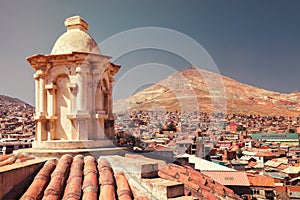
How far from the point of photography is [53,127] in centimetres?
848

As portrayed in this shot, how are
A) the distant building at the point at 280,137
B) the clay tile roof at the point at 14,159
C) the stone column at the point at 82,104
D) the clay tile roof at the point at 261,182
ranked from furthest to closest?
the distant building at the point at 280,137, the clay tile roof at the point at 261,182, the stone column at the point at 82,104, the clay tile roof at the point at 14,159

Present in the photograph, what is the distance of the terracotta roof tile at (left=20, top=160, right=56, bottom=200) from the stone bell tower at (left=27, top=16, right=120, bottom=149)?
53.8 inches

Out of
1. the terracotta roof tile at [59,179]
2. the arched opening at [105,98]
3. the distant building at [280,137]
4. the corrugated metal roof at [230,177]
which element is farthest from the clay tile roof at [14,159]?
the distant building at [280,137]

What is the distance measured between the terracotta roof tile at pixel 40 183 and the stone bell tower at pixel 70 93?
137 cm

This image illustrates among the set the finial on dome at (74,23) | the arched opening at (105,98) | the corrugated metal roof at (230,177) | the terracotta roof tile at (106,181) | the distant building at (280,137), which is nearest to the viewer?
the terracotta roof tile at (106,181)

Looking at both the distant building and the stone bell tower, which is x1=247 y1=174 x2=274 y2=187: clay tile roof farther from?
the distant building

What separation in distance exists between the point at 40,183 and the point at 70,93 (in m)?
3.16

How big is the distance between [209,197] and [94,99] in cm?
417

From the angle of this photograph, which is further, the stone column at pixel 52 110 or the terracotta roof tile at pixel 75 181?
the stone column at pixel 52 110

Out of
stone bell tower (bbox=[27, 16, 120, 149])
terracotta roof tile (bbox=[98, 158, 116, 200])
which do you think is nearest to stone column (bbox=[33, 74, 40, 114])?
stone bell tower (bbox=[27, 16, 120, 149])

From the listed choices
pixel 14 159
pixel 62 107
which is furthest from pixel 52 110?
pixel 14 159

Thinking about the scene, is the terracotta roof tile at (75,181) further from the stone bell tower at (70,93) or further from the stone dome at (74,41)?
the stone dome at (74,41)

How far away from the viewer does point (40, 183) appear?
5.73 meters

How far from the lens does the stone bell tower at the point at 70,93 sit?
815 cm
